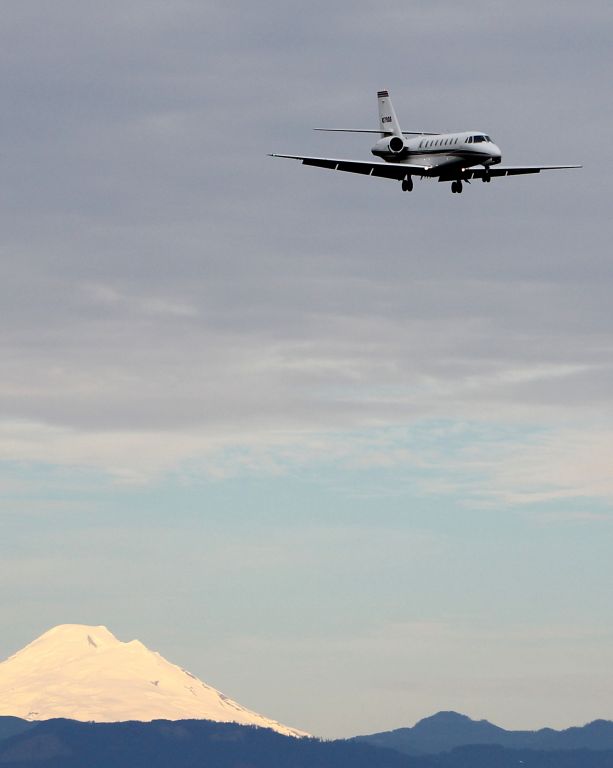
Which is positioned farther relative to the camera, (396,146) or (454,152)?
(396,146)

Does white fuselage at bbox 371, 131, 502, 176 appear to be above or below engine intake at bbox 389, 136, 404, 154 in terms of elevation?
below

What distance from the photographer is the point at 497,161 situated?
186 m

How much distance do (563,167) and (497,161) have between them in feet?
47.2

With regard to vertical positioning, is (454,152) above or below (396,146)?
below

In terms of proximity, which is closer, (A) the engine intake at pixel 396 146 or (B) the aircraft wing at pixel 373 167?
(B) the aircraft wing at pixel 373 167

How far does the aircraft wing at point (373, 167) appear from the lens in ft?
592

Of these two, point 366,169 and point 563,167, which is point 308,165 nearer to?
point 366,169

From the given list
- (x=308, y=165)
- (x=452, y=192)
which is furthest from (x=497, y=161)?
(x=308, y=165)

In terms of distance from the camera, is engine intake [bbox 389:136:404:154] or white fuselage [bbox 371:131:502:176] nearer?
white fuselage [bbox 371:131:502:176]

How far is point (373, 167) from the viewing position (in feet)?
602

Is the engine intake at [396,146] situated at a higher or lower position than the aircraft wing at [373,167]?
higher

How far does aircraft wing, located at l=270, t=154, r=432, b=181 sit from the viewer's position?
181 m

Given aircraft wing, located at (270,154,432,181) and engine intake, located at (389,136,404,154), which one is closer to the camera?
aircraft wing, located at (270,154,432,181)

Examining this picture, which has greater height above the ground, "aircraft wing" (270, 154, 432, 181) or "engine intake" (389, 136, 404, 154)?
"engine intake" (389, 136, 404, 154)
